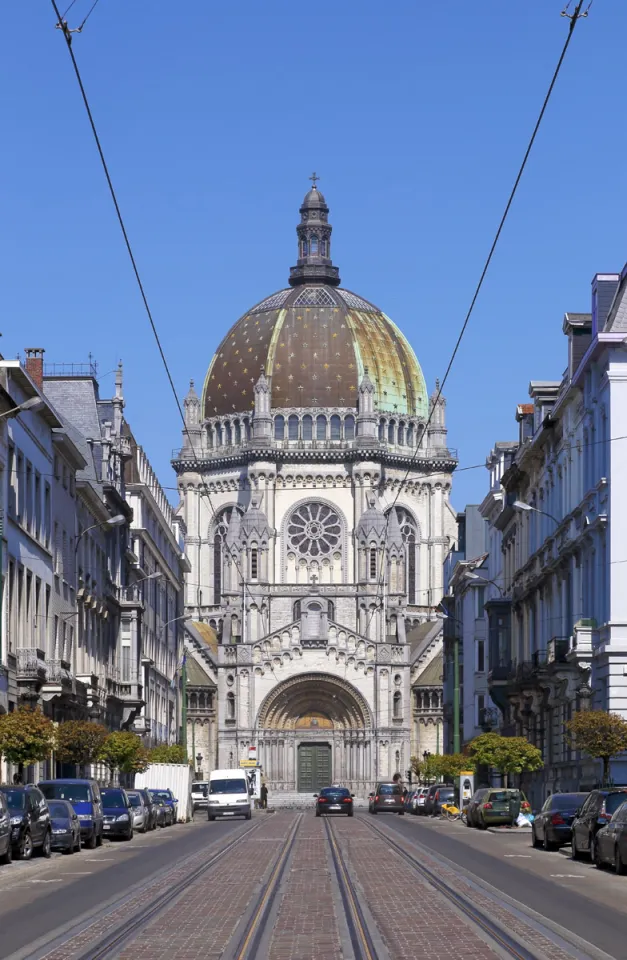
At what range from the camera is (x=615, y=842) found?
27.8m

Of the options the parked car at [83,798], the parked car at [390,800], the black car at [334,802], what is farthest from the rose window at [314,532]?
the parked car at [83,798]

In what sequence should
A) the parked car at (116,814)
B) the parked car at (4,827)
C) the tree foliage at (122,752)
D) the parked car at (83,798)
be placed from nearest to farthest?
1. the parked car at (4,827)
2. the parked car at (83,798)
3. the parked car at (116,814)
4. the tree foliage at (122,752)

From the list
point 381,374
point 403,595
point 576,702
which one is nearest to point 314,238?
point 381,374

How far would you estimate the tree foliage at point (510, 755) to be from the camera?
57844mm

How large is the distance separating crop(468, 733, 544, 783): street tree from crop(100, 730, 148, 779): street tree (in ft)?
35.2

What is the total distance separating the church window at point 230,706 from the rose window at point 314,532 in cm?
1390

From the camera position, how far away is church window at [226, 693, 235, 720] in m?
125

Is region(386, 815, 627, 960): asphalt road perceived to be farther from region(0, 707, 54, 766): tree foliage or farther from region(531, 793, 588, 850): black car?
region(0, 707, 54, 766): tree foliage

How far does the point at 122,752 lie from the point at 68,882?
3008cm

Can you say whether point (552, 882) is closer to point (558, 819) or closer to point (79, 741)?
point (558, 819)

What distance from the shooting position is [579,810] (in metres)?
33.3

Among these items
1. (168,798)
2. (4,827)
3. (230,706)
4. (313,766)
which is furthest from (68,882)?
(313,766)

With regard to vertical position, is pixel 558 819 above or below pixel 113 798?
below

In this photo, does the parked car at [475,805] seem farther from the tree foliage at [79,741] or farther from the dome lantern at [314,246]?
the dome lantern at [314,246]
